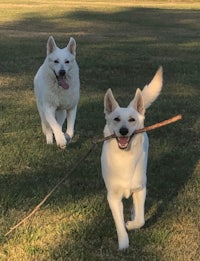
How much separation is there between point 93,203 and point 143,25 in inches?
968

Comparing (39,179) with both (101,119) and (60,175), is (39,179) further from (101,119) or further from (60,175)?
(101,119)

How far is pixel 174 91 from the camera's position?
10953 millimetres

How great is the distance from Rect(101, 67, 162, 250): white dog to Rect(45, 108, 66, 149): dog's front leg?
8.07ft

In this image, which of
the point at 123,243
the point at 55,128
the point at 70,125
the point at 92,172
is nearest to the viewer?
the point at 123,243

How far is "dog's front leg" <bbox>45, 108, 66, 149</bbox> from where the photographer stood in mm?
6648

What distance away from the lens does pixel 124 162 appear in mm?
4105

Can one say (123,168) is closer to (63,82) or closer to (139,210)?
(139,210)

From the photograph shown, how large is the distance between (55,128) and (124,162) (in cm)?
279

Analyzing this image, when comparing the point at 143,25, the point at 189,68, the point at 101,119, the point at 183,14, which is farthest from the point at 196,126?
the point at 183,14

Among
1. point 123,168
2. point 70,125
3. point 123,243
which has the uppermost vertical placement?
point 123,168

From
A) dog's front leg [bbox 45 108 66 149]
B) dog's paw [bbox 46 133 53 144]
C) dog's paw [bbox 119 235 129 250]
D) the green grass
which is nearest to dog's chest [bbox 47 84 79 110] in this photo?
dog's front leg [bbox 45 108 66 149]

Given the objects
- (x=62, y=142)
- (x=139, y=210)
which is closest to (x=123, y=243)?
(x=139, y=210)

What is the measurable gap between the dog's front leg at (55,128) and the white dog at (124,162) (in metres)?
2.46

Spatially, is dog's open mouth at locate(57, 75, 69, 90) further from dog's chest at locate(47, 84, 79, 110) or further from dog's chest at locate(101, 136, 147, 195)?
dog's chest at locate(101, 136, 147, 195)
